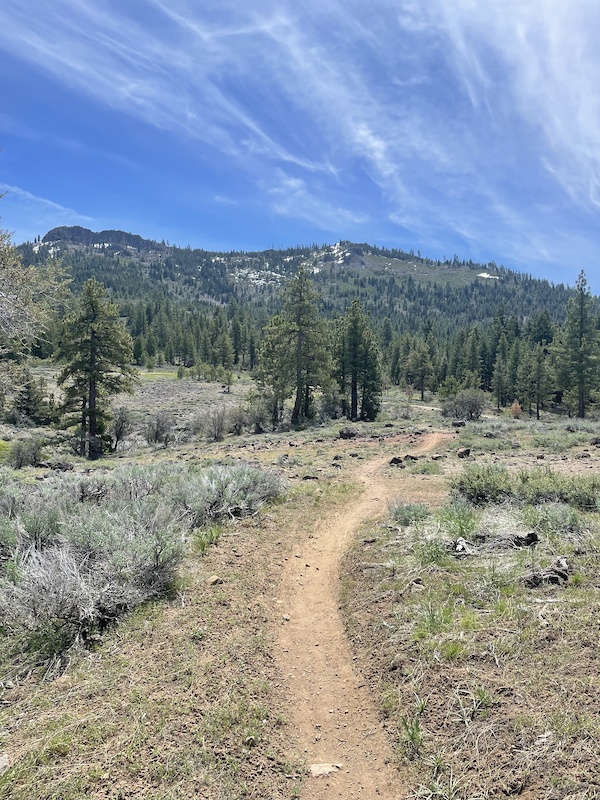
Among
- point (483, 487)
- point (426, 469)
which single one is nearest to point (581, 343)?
point (426, 469)

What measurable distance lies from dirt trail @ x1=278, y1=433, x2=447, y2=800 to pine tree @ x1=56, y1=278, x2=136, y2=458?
20.6m

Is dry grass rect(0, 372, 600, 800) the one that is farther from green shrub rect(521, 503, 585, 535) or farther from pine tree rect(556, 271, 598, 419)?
pine tree rect(556, 271, 598, 419)

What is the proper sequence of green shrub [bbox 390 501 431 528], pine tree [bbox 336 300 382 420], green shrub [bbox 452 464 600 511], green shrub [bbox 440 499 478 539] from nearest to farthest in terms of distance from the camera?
1. green shrub [bbox 440 499 478 539]
2. green shrub [bbox 390 501 431 528]
3. green shrub [bbox 452 464 600 511]
4. pine tree [bbox 336 300 382 420]

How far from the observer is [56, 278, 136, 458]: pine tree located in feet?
78.4

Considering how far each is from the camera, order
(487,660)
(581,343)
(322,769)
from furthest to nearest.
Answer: (581,343) → (487,660) → (322,769)

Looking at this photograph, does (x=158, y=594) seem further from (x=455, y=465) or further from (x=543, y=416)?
(x=543, y=416)

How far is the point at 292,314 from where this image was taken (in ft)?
104

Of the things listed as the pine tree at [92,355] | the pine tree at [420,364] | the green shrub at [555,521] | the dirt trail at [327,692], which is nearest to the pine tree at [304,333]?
the pine tree at [92,355]

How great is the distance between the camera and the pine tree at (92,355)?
2391cm

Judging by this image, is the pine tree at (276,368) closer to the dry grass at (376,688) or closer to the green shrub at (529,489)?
the green shrub at (529,489)

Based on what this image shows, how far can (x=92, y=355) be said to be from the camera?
955 inches

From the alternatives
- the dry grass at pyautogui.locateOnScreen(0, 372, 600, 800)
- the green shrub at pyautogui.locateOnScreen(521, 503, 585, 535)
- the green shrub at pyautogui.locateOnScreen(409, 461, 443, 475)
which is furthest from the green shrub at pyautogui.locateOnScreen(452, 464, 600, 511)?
the green shrub at pyautogui.locateOnScreen(409, 461, 443, 475)

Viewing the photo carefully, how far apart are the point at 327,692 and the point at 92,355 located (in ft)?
78.2

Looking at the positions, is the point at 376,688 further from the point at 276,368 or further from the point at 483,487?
the point at 276,368
